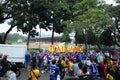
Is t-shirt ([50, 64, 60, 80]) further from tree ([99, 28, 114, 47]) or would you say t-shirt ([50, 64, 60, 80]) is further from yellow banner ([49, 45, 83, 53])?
tree ([99, 28, 114, 47])

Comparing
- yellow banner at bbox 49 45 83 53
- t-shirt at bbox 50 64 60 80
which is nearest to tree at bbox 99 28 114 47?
yellow banner at bbox 49 45 83 53

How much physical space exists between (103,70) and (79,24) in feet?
105

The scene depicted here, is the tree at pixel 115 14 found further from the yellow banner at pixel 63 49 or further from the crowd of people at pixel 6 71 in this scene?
the crowd of people at pixel 6 71

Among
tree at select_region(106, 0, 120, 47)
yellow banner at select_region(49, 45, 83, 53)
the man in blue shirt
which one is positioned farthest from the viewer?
tree at select_region(106, 0, 120, 47)

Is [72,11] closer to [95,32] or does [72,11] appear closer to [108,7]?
[95,32]

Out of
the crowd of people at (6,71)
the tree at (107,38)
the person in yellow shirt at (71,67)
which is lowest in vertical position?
the tree at (107,38)

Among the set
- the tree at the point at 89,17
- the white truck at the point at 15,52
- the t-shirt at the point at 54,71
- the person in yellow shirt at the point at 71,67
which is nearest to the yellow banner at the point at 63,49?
the tree at the point at 89,17

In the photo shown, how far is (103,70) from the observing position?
19156 mm

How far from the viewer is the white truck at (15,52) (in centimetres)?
3212

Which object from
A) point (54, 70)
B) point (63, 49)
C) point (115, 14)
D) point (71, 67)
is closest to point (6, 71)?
point (54, 70)

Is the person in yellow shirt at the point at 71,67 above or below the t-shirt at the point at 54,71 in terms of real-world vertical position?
below

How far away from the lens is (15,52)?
32.3 meters

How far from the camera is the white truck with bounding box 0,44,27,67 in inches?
1265

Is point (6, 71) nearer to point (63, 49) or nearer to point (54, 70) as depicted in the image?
point (54, 70)
